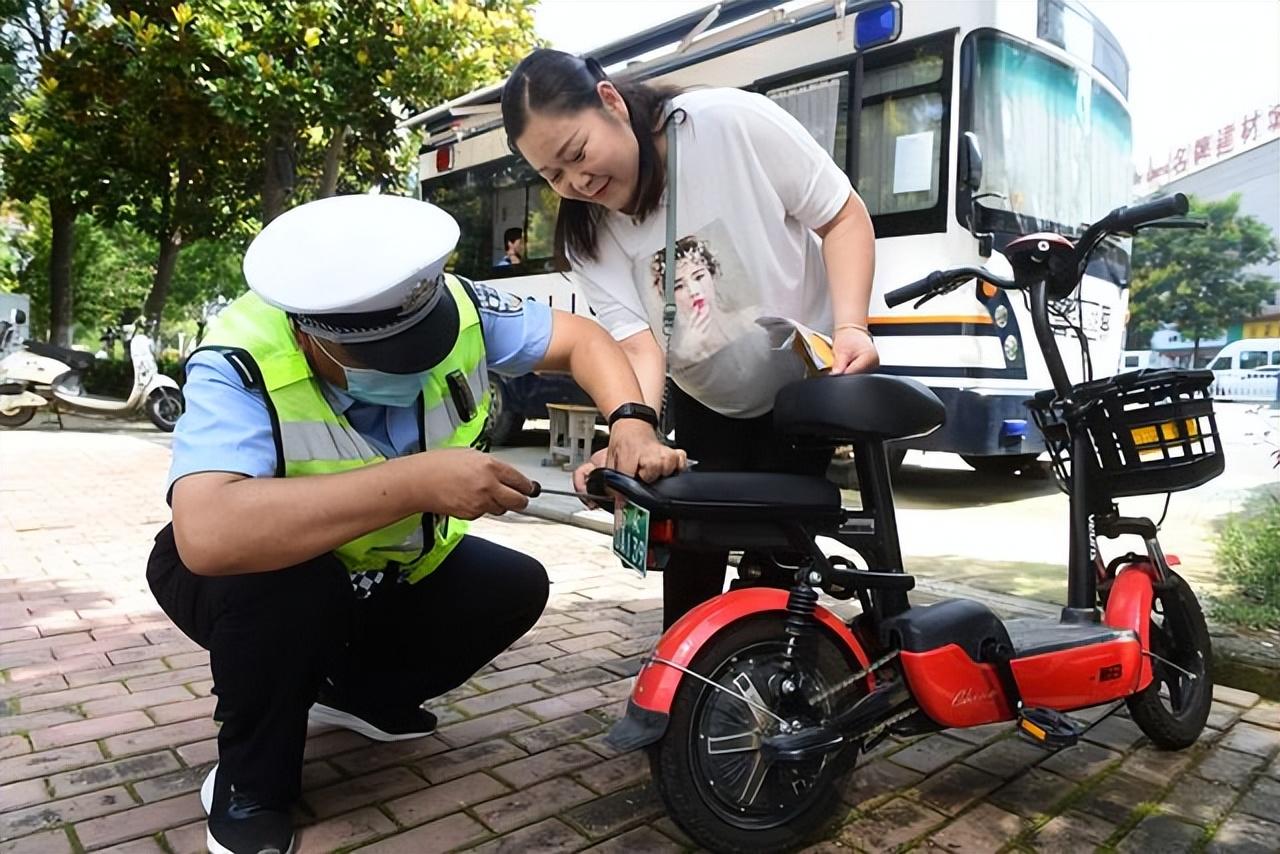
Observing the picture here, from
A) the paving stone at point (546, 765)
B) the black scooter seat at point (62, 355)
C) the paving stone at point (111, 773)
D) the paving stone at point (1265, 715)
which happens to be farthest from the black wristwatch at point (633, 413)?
the black scooter seat at point (62, 355)

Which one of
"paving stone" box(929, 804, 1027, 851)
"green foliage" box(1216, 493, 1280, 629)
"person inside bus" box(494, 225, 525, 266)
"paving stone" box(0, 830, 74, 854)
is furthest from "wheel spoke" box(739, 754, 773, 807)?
"person inside bus" box(494, 225, 525, 266)

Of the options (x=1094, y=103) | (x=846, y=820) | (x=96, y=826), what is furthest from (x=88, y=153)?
(x=846, y=820)

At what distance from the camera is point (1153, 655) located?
2.37 metres

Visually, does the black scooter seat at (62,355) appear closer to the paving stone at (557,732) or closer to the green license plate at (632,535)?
the paving stone at (557,732)

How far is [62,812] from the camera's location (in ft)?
6.94

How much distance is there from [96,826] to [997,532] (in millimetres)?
4692

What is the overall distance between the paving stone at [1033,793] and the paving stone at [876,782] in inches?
7.6

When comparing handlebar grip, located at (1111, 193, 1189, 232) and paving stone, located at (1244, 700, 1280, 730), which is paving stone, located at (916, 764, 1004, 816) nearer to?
paving stone, located at (1244, 700, 1280, 730)

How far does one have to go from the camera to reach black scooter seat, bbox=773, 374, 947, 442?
183 centimetres

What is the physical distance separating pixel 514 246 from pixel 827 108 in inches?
152

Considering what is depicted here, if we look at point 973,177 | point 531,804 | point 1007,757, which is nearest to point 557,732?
point 531,804

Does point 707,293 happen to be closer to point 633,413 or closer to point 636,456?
point 633,413

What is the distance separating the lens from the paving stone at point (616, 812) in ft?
6.81

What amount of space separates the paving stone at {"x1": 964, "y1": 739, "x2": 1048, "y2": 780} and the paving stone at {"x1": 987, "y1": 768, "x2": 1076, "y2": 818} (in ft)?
0.12
